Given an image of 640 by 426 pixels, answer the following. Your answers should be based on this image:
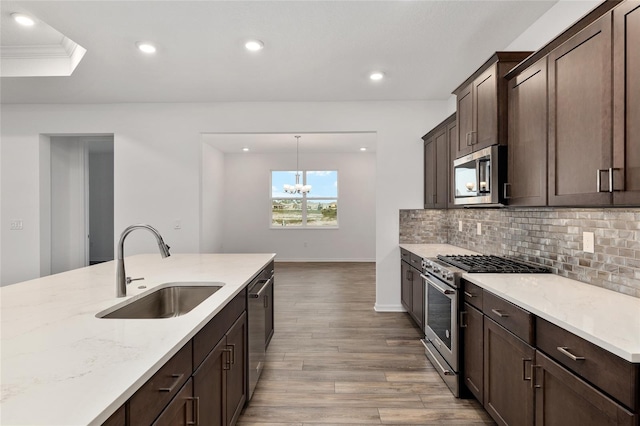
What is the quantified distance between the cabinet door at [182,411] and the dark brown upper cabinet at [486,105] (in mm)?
2304

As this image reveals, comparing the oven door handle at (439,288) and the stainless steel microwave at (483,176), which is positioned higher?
the stainless steel microwave at (483,176)

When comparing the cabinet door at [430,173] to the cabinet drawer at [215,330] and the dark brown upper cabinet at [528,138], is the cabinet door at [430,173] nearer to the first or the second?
the dark brown upper cabinet at [528,138]

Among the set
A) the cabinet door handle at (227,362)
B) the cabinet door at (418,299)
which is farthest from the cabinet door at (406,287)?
the cabinet door handle at (227,362)

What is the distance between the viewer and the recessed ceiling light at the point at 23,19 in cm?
260

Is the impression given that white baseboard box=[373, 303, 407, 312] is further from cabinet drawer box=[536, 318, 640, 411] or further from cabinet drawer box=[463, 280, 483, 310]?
cabinet drawer box=[536, 318, 640, 411]

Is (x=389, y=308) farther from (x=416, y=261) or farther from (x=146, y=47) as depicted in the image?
(x=146, y=47)

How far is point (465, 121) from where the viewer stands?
2.82m

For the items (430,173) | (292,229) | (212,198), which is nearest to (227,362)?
(430,173)

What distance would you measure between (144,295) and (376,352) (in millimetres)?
2141

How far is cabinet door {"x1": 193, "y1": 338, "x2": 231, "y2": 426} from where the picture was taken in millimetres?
1424

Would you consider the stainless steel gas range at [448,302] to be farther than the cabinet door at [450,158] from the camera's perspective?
No

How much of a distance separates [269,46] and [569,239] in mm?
2654

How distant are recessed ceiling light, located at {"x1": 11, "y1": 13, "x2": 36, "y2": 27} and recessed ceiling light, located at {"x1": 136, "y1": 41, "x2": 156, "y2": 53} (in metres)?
0.78

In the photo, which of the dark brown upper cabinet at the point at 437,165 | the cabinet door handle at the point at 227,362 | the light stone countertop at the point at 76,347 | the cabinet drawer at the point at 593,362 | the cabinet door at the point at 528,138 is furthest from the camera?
the dark brown upper cabinet at the point at 437,165
